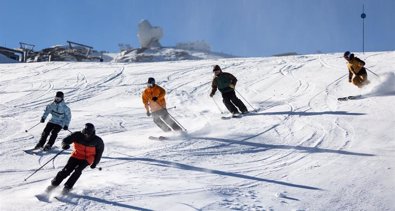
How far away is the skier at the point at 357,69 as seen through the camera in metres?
16.3

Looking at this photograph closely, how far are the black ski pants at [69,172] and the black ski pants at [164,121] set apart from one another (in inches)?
188

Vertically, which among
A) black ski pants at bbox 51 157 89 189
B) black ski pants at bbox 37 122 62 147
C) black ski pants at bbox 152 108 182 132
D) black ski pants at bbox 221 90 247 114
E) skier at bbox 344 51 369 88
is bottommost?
black ski pants at bbox 51 157 89 189

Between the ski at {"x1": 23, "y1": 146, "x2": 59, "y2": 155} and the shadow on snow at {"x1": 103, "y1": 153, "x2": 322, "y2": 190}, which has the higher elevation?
the ski at {"x1": 23, "y1": 146, "x2": 59, "y2": 155}

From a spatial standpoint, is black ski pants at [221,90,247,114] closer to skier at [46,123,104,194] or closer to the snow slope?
the snow slope

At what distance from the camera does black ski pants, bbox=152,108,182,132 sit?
42.3 ft

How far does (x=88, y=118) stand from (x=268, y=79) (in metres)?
8.65

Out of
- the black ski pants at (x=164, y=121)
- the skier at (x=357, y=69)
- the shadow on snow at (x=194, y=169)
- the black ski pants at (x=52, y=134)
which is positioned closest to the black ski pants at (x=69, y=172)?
the shadow on snow at (x=194, y=169)

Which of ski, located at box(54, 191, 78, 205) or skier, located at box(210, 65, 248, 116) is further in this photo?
skier, located at box(210, 65, 248, 116)

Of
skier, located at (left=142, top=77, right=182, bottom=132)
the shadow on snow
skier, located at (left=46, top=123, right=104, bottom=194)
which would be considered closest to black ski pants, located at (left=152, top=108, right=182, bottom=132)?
skier, located at (left=142, top=77, right=182, bottom=132)

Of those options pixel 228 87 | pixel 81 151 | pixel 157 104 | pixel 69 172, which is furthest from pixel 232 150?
pixel 228 87

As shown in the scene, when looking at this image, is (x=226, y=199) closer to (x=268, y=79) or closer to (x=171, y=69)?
(x=268, y=79)

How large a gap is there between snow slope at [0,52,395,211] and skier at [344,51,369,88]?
306mm

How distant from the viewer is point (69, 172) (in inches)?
323

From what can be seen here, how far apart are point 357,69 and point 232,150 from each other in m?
7.50
